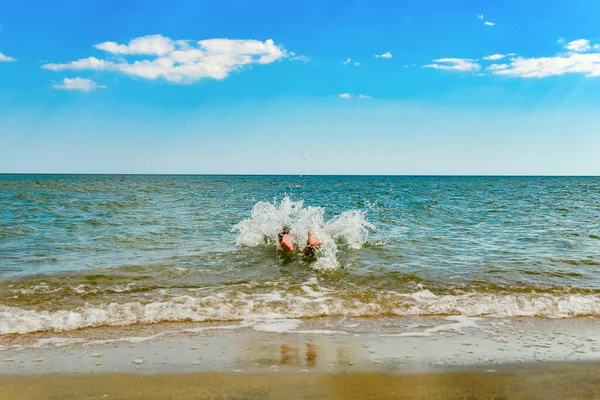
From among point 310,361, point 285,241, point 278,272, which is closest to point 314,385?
point 310,361

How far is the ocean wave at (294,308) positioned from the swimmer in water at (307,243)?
4.14 metres

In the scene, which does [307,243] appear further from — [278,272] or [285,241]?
[278,272]

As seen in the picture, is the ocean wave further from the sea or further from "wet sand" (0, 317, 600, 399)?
"wet sand" (0, 317, 600, 399)

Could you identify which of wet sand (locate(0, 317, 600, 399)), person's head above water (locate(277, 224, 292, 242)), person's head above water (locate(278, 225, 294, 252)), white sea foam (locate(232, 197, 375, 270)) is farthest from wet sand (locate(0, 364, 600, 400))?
person's head above water (locate(277, 224, 292, 242))

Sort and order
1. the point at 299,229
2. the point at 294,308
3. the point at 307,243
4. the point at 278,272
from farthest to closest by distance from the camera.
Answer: the point at 299,229 < the point at 307,243 < the point at 278,272 < the point at 294,308

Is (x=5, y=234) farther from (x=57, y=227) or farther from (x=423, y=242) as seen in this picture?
(x=423, y=242)

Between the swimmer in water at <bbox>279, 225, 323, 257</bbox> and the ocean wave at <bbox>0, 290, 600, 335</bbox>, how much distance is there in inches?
163

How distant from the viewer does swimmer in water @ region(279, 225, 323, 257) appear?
13.3 meters

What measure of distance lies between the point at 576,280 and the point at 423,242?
219 inches

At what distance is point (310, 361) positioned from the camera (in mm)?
5504

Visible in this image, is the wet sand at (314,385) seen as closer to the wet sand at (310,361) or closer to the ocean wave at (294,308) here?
the wet sand at (310,361)

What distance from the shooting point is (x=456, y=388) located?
4.77 metres

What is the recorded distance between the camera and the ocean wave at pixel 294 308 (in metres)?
7.40

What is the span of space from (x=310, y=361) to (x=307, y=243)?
8.51 metres
